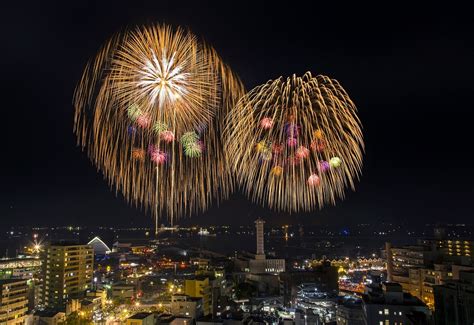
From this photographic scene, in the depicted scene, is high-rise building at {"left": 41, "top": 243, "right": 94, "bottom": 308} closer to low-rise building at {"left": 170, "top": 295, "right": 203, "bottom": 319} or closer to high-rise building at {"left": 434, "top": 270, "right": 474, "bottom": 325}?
low-rise building at {"left": 170, "top": 295, "right": 203, "bottom": 319}

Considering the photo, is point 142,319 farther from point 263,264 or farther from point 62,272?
point 263,264

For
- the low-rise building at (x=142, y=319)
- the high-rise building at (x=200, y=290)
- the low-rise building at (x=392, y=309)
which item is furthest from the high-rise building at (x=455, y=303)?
the low-rise building at (x=142, y=319)

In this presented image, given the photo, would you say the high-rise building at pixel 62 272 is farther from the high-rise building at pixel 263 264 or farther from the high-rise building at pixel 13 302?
the high-rise building at pixel 263 264

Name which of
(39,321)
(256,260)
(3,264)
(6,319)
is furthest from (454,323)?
(3,264)

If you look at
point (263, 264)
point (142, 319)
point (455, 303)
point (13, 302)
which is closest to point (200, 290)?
point (142, 319)

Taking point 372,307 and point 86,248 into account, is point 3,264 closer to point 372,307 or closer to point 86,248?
point 86,248

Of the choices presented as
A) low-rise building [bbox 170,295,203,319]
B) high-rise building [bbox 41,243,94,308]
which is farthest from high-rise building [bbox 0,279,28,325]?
low-rise building [bbox 170,295,203,319]
